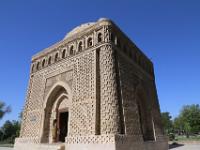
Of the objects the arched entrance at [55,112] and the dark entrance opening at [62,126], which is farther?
the dark entrance opening at [62,126]

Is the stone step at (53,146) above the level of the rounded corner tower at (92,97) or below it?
below

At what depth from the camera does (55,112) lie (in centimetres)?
1048

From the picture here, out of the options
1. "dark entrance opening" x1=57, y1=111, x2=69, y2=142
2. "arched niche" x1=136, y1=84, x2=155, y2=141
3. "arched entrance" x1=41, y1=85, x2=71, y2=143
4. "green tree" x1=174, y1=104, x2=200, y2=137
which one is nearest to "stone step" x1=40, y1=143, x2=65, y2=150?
"arched entrance" x1=41, y1=85, x2=71, y2=143

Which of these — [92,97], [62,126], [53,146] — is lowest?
[53,146]

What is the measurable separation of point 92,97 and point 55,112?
11.2ft

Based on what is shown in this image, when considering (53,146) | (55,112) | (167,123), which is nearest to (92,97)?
(53,146)

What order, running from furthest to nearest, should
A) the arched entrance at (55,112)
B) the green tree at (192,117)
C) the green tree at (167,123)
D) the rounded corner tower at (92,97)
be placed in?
the green tree at (167,123) < the green tree at (192,117) < the arched entrance at (55,112) < the rounded corner tower at (92,97)

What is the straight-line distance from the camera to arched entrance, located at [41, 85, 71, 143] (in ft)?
33.2

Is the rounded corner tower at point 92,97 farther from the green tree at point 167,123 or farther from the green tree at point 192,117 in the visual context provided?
the green tree at point 167,123

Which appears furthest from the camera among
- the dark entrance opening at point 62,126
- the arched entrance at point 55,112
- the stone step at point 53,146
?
the dark entrance opening at point 62,126

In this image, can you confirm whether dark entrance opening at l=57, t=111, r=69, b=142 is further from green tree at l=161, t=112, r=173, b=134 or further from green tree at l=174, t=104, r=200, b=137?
green tree at l=161, t=112, r=173, b=134

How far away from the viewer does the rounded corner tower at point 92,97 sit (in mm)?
7688

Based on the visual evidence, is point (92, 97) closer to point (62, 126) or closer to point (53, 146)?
point (53, 146)

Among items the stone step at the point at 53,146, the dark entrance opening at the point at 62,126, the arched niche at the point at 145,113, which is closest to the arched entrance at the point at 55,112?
the dark entrance opening at the point at 62,126
